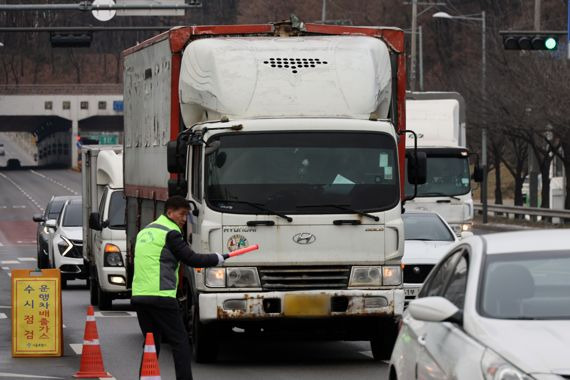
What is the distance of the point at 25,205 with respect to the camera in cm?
8694

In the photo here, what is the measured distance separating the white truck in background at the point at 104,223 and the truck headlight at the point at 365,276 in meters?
8.06

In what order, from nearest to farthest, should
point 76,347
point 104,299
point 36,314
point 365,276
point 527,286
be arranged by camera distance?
point 527,286 < point 365,276 < point 36,314 < point 76,347 < point 104,299

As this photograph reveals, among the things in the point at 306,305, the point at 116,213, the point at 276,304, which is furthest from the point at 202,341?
the point at 116,213

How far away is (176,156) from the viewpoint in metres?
16.2

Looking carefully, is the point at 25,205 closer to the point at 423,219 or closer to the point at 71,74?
the point at 423,219

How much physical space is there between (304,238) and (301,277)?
0.38 metres

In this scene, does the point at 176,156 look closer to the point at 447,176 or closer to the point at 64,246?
the point at 64,246

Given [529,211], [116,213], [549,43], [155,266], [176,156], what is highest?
[549,43]

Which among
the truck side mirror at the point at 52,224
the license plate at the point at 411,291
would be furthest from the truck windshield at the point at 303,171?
the truck side mirror at the point at 52,224

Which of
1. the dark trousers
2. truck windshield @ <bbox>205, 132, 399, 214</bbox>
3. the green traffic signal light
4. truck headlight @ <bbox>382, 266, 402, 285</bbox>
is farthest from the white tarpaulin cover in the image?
the green traffic signal light

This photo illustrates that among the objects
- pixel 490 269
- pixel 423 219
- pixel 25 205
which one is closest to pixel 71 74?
pixel 25 205

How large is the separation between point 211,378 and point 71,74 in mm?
170836

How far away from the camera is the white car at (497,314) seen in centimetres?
753

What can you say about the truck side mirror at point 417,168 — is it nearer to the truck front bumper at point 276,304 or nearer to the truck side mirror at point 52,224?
the truck front bumper at point 276,304
